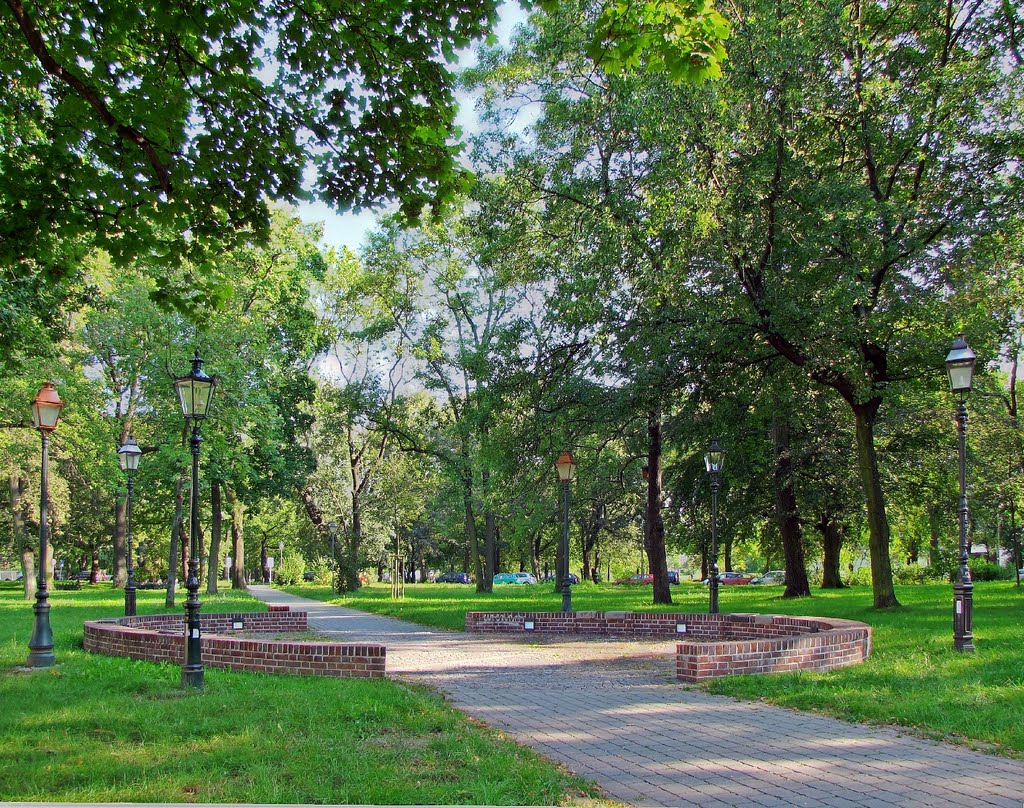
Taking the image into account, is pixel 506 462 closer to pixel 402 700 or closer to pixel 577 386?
pixel 577 386

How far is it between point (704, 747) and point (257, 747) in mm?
3387

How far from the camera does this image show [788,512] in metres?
25.0

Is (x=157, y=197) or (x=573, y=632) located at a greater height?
(x=157, y=197)

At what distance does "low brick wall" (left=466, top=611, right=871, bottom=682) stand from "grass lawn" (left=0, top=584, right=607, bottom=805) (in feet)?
11.2

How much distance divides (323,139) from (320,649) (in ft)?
19.5

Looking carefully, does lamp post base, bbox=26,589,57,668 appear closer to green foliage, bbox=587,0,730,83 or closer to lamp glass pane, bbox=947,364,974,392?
green foliage, bbox=587,0,730,83

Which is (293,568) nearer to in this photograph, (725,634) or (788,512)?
(788,512)

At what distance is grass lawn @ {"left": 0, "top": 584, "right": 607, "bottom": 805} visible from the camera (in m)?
4.70

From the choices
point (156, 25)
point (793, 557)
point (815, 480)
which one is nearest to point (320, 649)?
point (156, 25)

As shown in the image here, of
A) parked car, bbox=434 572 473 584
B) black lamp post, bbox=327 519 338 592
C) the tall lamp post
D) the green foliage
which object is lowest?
parked car, bbox=434 572 473 584

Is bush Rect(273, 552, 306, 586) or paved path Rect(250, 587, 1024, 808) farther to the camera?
bush Rect(273, 552, 306, 586)

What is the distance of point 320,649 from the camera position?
31.3 ft

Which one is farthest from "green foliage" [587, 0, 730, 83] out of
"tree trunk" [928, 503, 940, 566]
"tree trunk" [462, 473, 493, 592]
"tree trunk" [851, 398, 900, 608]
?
"tree trunk" [928, 503, 940, 566]

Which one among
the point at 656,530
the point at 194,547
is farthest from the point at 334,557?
the point at 194,547
